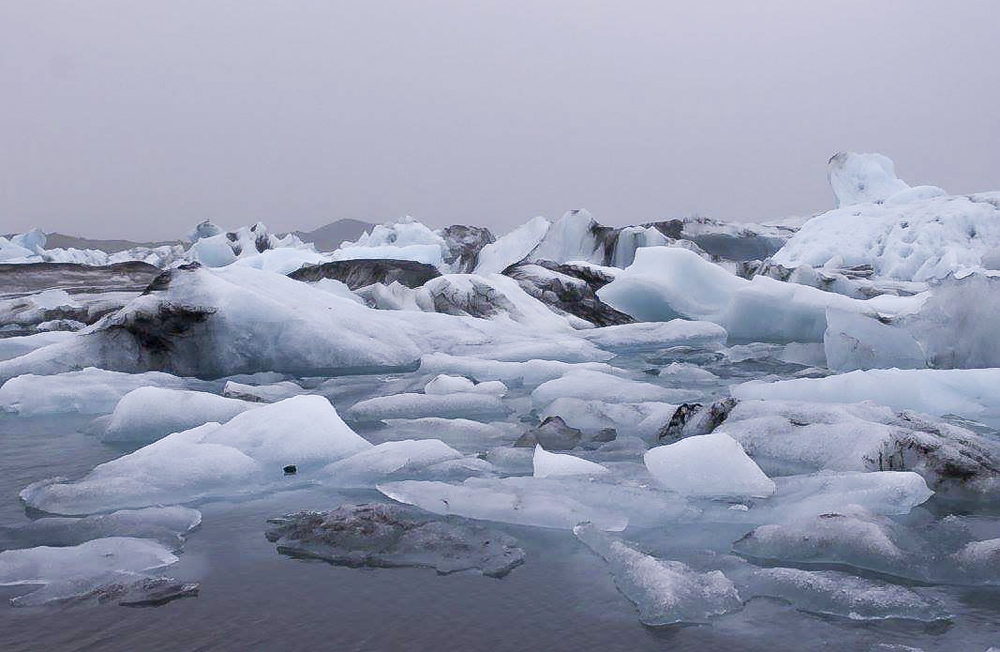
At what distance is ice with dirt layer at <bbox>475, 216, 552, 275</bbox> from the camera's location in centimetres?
2335

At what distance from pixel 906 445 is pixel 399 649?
9.59ft

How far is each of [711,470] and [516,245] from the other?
20.4 metres

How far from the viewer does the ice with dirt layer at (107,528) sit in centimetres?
301

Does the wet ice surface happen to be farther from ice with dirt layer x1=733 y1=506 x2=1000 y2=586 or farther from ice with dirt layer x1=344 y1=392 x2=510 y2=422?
ice with dirt layer x1=344 y1=392 x2=510 y2=422

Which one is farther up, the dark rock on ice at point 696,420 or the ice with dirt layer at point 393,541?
the dark rock on ice at point 696,420

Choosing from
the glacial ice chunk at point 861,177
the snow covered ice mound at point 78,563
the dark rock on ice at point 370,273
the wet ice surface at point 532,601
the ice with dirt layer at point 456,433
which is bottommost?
the wet ice surface at point 532,601

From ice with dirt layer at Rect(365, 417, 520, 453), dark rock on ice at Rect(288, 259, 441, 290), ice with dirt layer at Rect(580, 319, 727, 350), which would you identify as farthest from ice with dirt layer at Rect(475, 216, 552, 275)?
ice with dirt layer at Rect(365, 417, 520, 453)

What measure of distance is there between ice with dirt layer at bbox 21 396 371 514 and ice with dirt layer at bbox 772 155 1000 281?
20422 millimetres

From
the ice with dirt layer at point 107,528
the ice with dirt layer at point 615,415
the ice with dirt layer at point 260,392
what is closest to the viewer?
the ice with dirt layer at point 107,528

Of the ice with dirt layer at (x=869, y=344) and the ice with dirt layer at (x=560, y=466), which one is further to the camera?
the ice with dirt layer at (x=869, y=344)

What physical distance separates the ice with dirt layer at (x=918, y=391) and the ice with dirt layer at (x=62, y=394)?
18.1ft

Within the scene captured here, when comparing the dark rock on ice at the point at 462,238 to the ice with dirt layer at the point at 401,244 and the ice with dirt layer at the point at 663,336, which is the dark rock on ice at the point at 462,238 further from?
the ice with dirt layer at the point at 663,336

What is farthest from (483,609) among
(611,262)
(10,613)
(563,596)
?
(611,262)

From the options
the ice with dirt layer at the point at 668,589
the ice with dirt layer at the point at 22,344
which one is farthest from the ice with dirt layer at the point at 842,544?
the ice with dirt layer at the point at 22,344
